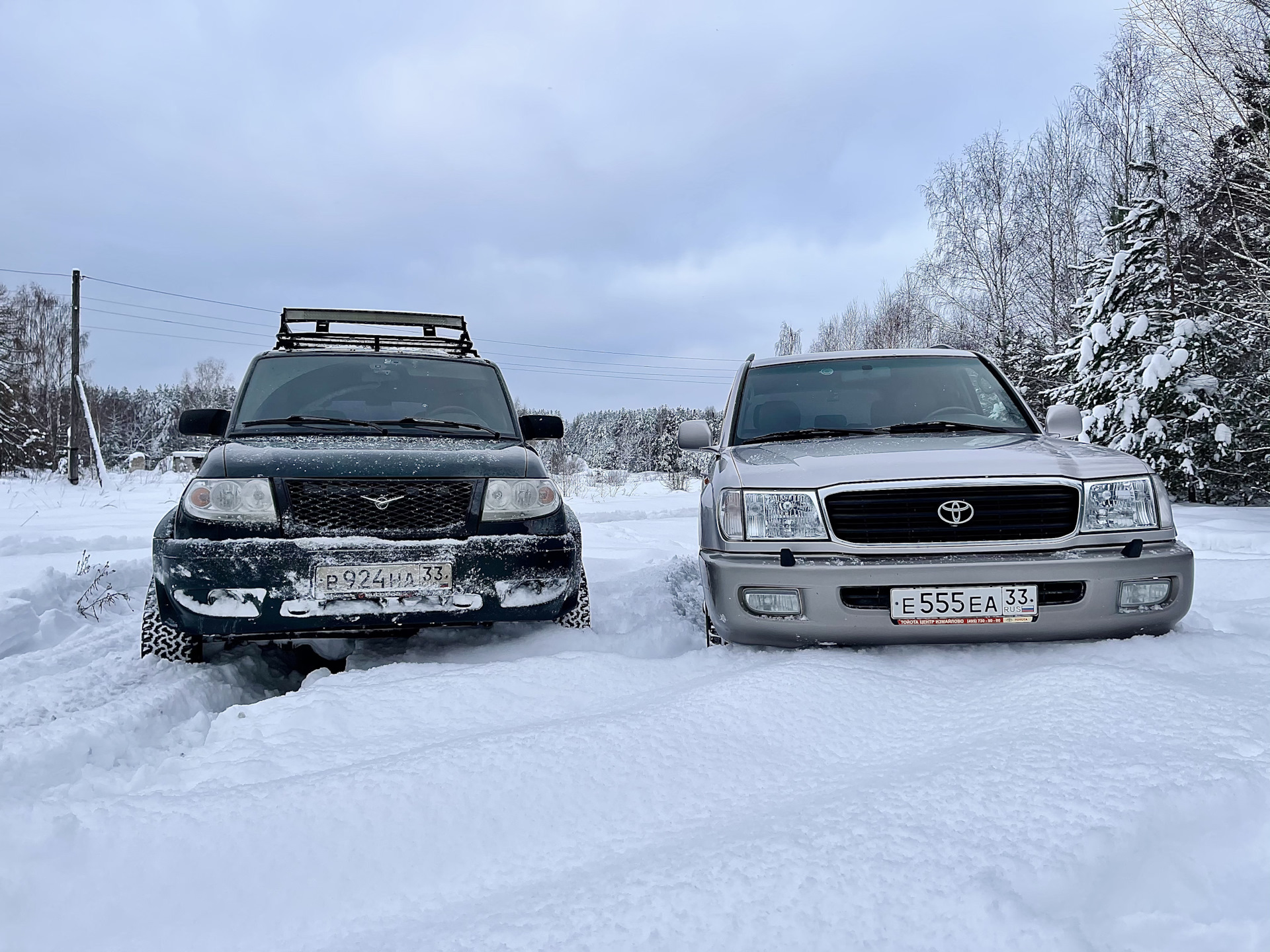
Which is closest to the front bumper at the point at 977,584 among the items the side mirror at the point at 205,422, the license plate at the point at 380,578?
the license plate at the point at 380,578

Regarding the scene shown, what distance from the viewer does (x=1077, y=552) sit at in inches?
108

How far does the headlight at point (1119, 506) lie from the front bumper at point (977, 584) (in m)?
0.09

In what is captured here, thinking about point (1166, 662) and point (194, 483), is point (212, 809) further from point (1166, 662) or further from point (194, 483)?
point (1166, 662)

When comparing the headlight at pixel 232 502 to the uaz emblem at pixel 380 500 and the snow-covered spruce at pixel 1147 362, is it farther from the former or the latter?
the snow-covered spruce at pixel 1147 362

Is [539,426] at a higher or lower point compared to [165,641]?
higher

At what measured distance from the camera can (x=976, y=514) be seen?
2768 millimetres

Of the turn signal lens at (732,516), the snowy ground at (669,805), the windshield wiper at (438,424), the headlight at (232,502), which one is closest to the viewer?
the snowy ground at (669,805)

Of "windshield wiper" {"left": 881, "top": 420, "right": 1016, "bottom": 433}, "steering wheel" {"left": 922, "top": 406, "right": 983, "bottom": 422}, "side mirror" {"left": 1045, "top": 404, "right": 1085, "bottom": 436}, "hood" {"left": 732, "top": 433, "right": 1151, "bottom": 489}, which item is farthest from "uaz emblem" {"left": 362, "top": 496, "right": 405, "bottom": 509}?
"side mirror" {"left": 1045, "top": 404, "right": 1085, "bottom": 436}

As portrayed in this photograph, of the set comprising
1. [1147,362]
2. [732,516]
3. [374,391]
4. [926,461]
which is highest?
[1147,362]

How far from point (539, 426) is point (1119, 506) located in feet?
10.2

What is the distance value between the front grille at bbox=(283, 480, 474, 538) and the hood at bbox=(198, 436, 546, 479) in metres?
0.04

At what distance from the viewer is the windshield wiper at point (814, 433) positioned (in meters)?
3.71

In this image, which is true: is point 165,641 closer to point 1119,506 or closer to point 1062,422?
point 1119,506

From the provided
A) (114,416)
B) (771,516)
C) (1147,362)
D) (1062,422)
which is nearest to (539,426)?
(771,516)
